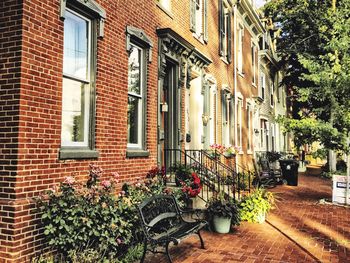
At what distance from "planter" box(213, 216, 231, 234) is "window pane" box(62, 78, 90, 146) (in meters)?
3.17

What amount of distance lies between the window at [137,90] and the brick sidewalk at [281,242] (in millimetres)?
2366

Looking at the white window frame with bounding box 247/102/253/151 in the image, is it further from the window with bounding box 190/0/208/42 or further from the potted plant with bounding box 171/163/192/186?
the potted plant with bounding box 171/163/192/186

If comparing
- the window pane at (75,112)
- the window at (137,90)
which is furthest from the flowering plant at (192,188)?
the window pane at (75,112)

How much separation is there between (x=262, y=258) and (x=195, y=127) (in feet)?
19.4

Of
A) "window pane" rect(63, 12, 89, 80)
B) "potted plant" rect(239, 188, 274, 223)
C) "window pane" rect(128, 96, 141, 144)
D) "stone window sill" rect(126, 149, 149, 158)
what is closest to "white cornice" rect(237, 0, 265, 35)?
"window pane" rect(128, 96, 141, 144)

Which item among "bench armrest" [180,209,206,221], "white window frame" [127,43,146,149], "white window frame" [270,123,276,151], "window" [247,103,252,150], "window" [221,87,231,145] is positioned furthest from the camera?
"white window frame" [270,123,276,151]

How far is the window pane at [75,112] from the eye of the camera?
17.6ft

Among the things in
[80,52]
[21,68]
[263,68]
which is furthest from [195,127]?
[263,68]

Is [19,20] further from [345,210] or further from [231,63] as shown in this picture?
[231,63]

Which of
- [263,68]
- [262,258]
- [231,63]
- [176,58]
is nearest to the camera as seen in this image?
[262,258]

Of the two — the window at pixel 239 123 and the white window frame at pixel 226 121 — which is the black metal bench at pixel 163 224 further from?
the window at pixel 239 123

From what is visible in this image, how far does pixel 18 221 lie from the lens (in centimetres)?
425

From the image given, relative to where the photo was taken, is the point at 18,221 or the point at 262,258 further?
the point at 262,258

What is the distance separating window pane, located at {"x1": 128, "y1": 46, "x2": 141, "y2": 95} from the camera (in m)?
7.35
